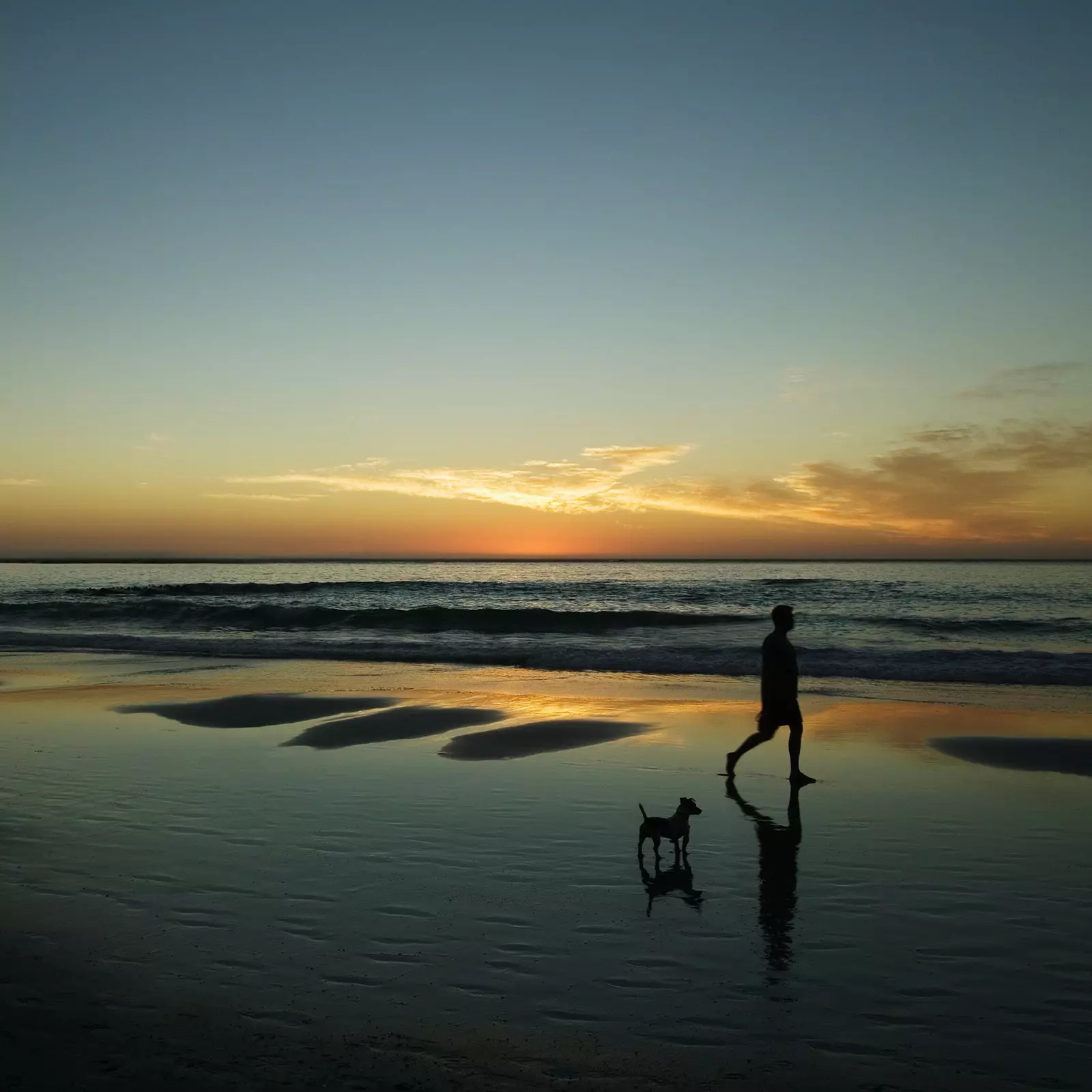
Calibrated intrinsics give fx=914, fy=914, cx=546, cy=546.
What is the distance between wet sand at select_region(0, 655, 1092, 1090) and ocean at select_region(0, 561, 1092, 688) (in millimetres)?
12283

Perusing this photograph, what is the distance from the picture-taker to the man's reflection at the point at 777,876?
19.2ft

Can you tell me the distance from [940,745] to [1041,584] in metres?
63.5

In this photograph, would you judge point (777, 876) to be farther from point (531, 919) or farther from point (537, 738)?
point (537, 738)

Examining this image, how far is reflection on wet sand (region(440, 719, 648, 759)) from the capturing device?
1238cm

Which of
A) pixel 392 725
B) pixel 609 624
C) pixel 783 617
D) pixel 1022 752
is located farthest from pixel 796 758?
pixel 609 624

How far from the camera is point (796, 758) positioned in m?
10.6

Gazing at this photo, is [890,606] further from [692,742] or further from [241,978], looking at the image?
[241,978]

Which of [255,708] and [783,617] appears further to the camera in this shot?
[255,708]

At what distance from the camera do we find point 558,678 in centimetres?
2227

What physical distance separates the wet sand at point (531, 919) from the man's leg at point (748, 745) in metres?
0.29

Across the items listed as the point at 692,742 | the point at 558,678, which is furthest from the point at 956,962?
the point at 558,678

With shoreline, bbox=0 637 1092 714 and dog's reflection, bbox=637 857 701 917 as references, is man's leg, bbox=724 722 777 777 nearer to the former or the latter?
dog's reflection, bbox=637 857 701 917

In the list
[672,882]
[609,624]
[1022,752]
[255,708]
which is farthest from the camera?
[609,624]

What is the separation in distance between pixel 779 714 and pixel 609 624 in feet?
94.5
